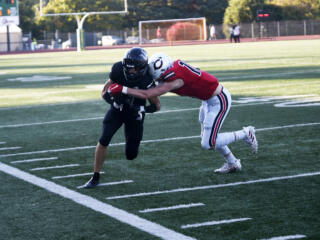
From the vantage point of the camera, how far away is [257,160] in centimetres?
824

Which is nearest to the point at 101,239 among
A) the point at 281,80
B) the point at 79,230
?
the point at 79,230

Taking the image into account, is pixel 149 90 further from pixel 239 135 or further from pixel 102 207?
pixel 239 135

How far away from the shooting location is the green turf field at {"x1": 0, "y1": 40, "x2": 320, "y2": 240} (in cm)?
557

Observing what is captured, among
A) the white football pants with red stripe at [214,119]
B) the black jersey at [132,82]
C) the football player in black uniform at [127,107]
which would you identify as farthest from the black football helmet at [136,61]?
the white football pants with red stripe at [214,119]

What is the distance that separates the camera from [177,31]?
63000 mm

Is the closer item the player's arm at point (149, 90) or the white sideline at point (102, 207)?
the white sideline at point (102, 207)

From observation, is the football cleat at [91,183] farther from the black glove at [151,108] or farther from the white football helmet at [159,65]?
the white football helmet at [159,65]

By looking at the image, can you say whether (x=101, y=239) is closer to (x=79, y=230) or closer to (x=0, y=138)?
(x=79, y=230)

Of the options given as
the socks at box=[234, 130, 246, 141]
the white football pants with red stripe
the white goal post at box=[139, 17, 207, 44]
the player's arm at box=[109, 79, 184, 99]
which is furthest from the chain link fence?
the player's arm at box=[109, 79, 184, 99]

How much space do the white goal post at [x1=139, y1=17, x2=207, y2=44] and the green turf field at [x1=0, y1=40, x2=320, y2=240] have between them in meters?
48.9

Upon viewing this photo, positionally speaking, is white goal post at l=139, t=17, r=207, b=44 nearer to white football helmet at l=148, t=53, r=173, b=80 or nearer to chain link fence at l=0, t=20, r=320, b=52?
chain link fence at l=0, t=20, r=320, b=52

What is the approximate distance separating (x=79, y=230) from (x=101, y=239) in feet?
1.14

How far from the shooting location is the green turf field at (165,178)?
557 centimetres

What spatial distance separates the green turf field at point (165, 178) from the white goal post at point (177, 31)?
48916mm
